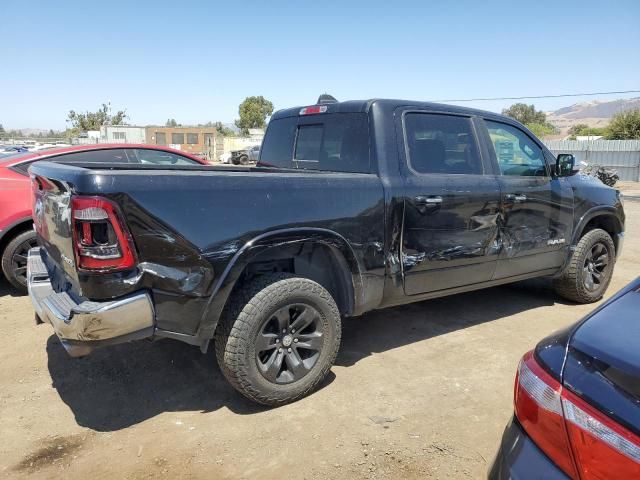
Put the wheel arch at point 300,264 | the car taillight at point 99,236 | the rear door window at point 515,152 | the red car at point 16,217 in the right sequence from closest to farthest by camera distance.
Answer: the car taillight at point 99,236 < the wheel arch at point 300,264 < the rear door window at point 515,152 < the red car at point 16,217

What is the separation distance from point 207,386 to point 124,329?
1063 mm

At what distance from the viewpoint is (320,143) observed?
4.07 metres

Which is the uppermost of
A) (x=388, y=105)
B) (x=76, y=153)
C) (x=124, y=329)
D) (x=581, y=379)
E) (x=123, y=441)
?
(x=388, y=105)

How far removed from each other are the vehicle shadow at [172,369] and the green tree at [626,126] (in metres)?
38.1

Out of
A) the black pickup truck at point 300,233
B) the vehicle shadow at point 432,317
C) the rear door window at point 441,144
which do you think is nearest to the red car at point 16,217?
the black pickup truck at point 300,233

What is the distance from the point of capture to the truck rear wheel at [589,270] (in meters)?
4.89

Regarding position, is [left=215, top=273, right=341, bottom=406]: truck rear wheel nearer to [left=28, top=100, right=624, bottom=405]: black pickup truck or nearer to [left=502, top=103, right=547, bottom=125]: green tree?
[left=28, top=100, right=624, bottom=405]: black pickup truck

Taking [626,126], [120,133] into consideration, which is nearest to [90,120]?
[120,133]

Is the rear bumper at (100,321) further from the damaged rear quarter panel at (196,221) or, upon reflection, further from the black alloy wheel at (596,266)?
the black alloy wheel at (596,266)

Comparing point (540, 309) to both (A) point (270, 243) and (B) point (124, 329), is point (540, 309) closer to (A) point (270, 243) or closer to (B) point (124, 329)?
(A) point (270, 243)

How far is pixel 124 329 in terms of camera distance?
8.34ft

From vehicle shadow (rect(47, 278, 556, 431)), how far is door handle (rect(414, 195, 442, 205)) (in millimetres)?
1255

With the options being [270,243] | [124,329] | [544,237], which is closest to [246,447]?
[124,329]

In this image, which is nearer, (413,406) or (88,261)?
(88,261)
